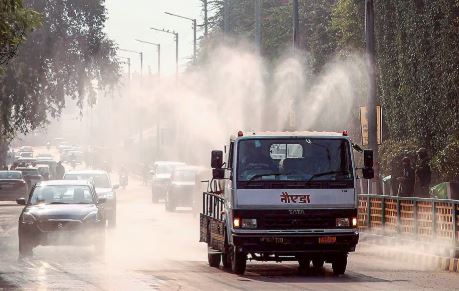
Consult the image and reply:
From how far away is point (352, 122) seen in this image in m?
59.7

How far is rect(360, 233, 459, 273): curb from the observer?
85.5 ft

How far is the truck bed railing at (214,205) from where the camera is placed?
2475 centimetres

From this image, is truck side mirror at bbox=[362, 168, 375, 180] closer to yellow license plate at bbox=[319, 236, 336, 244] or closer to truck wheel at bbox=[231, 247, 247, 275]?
yellow license plate at bbox=[319, 236, 336, 244]

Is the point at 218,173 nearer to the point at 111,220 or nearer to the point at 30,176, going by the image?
the point at 111,220

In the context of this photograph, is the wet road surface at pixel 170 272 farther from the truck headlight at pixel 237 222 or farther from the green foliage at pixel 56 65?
the green foliage at pixel 56 65

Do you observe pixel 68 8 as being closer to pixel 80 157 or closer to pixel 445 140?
pixel 445 140

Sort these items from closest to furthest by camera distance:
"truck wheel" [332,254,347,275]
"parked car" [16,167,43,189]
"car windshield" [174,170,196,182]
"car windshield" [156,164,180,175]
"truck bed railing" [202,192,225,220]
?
"truck wheel" [332,254,347,275], "truck bed railing" [202,192,225,220], "car windshield" [174,170,196,182], "car windshield" [156,164,180,175], "parked car" [16,167,43,189]

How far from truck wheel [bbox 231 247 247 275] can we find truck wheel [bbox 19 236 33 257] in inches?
238

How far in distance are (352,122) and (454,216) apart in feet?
110

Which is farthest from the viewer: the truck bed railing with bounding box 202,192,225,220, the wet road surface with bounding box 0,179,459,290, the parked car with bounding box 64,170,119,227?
the parked car with bounding box 64,170,119,227

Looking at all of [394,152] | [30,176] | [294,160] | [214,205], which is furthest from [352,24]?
[294,160]

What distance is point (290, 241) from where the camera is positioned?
23359 mm

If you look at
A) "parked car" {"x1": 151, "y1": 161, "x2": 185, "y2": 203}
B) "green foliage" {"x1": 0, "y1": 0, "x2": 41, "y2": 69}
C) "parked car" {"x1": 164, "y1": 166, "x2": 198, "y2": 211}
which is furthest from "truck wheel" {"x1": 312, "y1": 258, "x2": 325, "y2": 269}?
"parked car" {"x1": 151, "y1": 161, "x2": 185, "y2": 203}

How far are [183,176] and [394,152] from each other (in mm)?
12954
